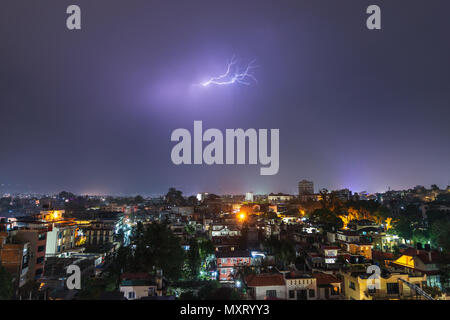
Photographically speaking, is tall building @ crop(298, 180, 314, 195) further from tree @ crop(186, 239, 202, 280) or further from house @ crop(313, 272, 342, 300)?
house @ crop(313, 272, 342, 300)

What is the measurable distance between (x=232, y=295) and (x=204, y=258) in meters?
8.98

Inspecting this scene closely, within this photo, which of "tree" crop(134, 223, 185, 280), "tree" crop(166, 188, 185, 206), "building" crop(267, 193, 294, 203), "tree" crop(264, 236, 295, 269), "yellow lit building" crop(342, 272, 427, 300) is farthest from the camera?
"building" crop(267, 193, 294, 203)

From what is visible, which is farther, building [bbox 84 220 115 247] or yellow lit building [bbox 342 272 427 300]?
building [bbox 84 220 115 247]

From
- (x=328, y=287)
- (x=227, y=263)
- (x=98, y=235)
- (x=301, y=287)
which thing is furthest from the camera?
(x=98, y=235)

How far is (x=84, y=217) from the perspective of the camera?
3822cm

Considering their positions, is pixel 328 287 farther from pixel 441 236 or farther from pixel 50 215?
pixel 50 215

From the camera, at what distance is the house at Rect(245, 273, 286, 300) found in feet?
35.1

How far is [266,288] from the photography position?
1083 centimetres

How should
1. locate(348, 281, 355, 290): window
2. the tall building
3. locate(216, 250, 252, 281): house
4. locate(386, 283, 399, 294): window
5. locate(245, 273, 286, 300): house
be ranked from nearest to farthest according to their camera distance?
locate(386, 283, 399, 294): window < locate(245, 273, 286, 300): house < locate(348, 281, 355, 290): window < locate(216, 250, 252, 281): house < the tall building

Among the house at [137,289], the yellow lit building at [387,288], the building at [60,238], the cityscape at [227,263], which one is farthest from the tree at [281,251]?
the building at [60,238]

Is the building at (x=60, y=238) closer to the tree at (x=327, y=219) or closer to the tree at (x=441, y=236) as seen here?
the tree at (x=327, y=219)

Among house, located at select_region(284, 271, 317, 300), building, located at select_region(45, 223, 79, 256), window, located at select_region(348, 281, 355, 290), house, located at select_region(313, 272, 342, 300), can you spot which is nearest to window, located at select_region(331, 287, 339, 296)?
house, located at select_region(313, 272, 342, 300)

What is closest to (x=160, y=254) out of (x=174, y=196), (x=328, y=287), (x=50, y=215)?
(x=328, y=287)
